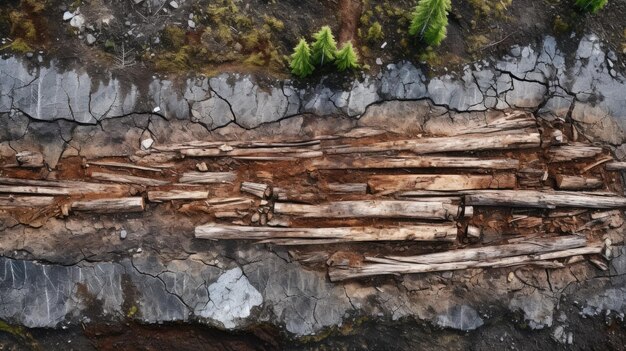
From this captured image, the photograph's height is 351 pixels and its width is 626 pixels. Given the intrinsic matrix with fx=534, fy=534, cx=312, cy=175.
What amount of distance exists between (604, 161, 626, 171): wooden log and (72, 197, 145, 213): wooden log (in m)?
7.18

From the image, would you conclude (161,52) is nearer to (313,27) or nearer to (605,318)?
(313,27)

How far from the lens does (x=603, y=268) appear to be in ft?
27.1

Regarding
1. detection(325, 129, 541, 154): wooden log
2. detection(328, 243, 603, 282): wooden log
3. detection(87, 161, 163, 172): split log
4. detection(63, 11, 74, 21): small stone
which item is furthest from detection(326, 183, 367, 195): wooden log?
detection(63, 11, 74, 21): small stone

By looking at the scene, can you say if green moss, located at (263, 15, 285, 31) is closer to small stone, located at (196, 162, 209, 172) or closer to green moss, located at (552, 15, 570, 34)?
small stone, located at (196, 162, 209, 172)

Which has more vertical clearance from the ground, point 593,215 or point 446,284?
point 593,215

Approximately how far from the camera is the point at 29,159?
7.59m

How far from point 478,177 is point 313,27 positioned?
340 centimetres

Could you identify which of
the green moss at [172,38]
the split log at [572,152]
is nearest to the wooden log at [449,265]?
the split log at [572,152]

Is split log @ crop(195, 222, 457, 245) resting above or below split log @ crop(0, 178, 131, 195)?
below

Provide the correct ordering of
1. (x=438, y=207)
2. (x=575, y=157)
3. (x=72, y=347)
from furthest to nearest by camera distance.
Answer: (x=575, y=157)
(x=438, y=207)
(x=72, y=347)

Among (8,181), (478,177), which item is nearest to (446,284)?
(478,177)

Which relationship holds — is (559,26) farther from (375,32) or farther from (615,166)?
(375,32)

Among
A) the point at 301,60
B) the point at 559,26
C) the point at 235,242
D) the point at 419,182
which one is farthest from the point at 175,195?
the point at 559,26

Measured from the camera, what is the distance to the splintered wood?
7.66 metres
